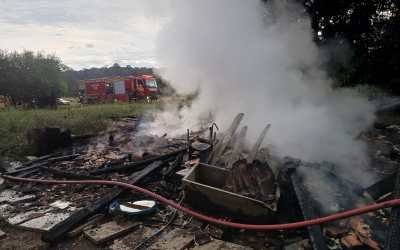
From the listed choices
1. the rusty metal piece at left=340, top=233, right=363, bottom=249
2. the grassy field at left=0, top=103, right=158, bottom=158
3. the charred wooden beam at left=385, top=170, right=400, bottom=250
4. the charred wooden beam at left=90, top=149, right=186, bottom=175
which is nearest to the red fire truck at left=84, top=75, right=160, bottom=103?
the grassy field at left=0, top=103, right=158, bottom=158

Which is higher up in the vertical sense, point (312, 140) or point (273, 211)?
point (312, 140)

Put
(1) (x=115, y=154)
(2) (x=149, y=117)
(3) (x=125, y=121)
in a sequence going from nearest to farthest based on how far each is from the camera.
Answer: (1) (x=115, y=154), (2) (x=149, y=117), (3) (x=125, y=121)

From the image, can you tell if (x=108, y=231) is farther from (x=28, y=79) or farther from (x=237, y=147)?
(x=28, y=79)

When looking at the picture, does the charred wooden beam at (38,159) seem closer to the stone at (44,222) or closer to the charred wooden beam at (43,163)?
the charred wooden beam at (43,163)

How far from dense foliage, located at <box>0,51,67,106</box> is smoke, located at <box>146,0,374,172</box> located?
22.7 m

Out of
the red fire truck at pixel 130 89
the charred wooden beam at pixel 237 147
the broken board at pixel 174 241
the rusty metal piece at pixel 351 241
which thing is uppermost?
the red fire truck at pixel 130 89

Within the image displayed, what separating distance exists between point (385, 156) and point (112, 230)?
205 inches

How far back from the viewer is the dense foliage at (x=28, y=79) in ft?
94.3

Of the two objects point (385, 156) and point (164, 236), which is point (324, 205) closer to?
point (164, 236)

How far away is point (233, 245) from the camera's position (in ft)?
11.4

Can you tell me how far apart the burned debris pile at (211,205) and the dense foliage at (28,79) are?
81.3 ft

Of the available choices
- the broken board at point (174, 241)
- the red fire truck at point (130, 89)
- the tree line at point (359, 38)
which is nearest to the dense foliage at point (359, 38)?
the tree line at point (359, 38)

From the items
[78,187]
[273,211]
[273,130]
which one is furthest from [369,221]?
[78,187]

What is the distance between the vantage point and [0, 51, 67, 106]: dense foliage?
28.7 meters
